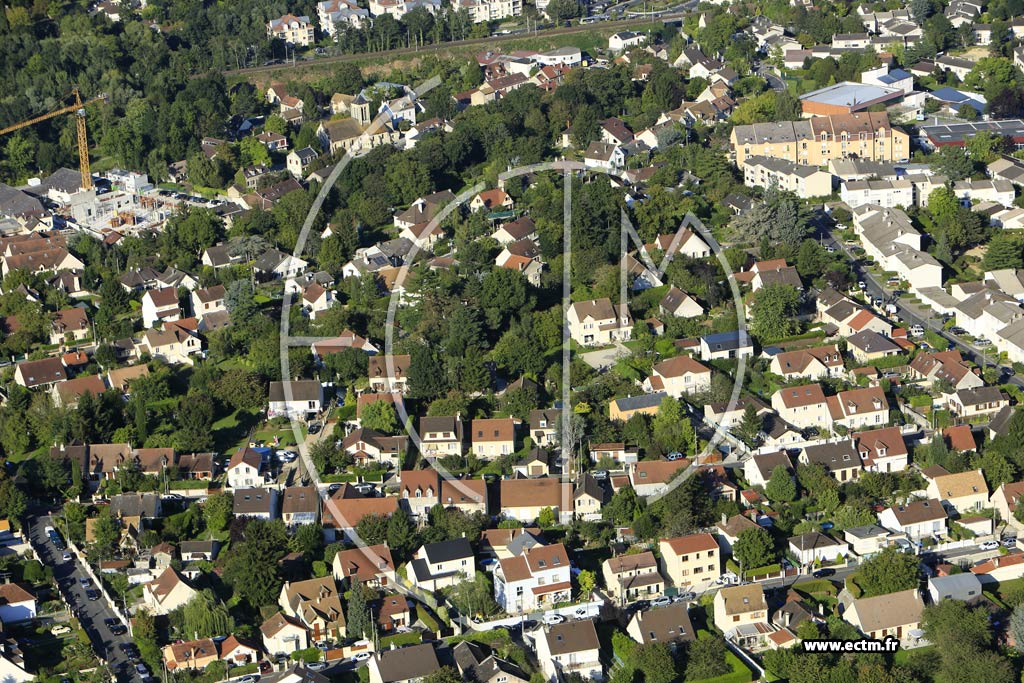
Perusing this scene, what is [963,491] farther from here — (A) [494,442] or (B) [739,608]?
(A) [494,442]

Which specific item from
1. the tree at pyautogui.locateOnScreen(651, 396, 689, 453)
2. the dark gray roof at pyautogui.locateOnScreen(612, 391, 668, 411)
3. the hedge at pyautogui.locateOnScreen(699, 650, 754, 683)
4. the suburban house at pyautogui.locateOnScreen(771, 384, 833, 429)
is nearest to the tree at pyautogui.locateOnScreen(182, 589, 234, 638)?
the hedge at pyautogui.locateOnScreen(699, 650, 754, 683)

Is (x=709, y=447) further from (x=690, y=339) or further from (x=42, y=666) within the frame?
(x=42, y=666)

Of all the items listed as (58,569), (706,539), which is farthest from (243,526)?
(706,539)

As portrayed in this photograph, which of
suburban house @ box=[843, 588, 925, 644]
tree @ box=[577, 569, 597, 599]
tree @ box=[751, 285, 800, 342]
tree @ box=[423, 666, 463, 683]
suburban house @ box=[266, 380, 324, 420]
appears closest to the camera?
tree @ box=[423, 666, 463, 683]

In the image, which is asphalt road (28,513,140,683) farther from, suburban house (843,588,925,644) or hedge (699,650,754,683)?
suburban house (843,588,925,644)

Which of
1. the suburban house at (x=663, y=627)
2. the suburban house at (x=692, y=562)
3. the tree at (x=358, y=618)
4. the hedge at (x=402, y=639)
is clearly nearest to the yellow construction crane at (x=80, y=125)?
the tree at (x=358, y=618)

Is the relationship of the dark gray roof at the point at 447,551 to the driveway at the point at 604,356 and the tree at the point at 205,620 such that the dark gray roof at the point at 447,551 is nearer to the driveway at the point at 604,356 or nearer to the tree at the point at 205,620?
the tree at the point at 205,620
